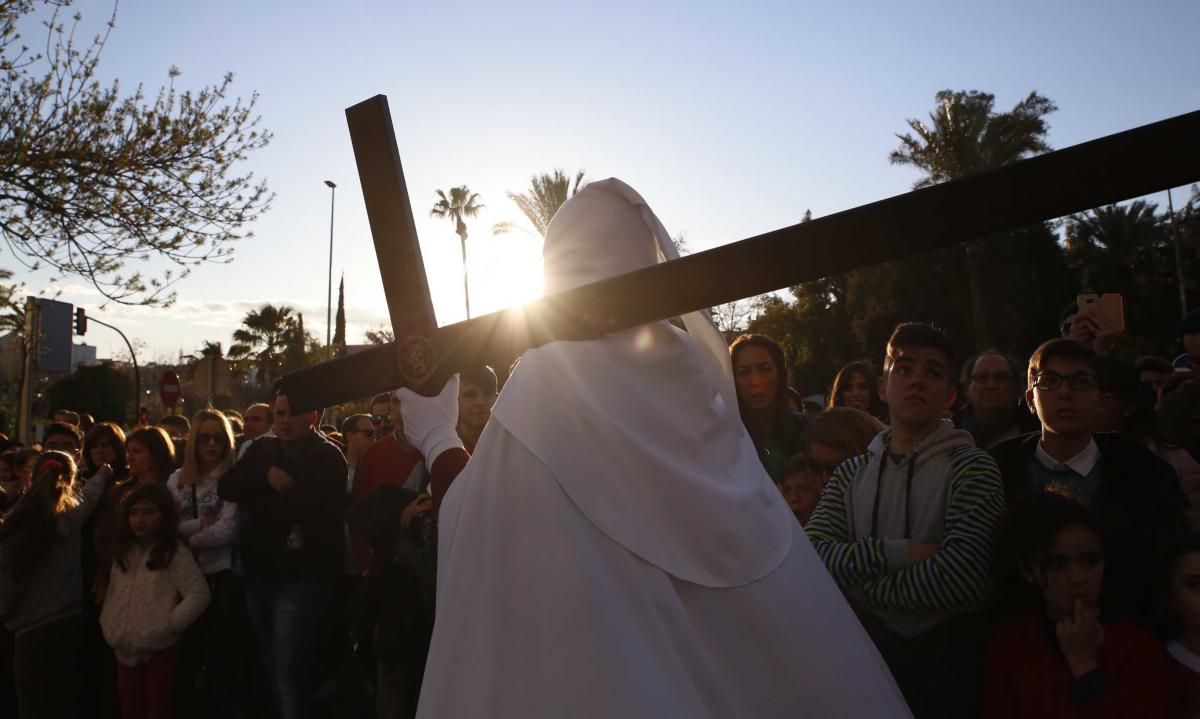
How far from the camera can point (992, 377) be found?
510cm

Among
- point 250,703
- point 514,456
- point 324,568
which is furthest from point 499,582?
point 250,703

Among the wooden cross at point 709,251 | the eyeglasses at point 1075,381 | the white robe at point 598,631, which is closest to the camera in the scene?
the wooden cross at point 709,251

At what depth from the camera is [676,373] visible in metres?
2.50

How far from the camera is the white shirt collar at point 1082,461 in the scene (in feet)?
11.4

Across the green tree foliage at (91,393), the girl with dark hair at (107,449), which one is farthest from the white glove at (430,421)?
the green tree foliage at (91,393)

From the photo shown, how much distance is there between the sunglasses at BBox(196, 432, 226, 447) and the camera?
6.64 m

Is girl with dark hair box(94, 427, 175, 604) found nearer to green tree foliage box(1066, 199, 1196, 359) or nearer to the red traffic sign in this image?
the red traffic sign

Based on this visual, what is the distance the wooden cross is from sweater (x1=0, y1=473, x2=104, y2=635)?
5.07 meters

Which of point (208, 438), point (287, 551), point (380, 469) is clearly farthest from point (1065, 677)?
point (208, 438)

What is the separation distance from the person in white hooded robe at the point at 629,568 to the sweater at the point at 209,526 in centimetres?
436

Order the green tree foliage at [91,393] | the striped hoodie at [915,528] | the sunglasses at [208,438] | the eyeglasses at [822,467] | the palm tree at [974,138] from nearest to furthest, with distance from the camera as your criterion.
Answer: the striped hoodie at [915,528] < the eyeglasses at [822,467] < the sunglasses at [208,438] < the palm tree at [974,138] < the green tree foliage at [91,393]

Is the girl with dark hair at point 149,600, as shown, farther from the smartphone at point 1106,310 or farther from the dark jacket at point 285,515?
the smartphone at point 1106,310

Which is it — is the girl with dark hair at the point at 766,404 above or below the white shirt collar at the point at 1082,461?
above

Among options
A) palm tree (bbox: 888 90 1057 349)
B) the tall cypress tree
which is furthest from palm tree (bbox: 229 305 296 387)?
palm tree (bbox: 888 90 1057 349)
